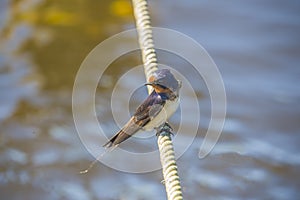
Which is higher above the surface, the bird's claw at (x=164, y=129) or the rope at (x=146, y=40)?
the rope at (x=146, y=40)

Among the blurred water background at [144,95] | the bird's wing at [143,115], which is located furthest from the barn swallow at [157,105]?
the blurred water background at [144,95]

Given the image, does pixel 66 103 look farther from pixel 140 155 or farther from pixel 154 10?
pixel 154 10

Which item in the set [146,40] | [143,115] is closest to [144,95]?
[146,40]

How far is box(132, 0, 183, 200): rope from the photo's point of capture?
5.73 feet

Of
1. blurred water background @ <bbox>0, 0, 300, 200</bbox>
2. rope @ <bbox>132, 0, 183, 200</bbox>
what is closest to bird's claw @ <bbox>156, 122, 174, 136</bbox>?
rope @ <bbox>132, 0, 183, 200</bbox>

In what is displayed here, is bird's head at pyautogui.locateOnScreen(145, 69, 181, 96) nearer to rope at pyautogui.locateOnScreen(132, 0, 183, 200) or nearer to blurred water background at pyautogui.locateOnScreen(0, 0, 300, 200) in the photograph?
rope at pyautogui.locateOnScreen(132, 0, 183, 200)

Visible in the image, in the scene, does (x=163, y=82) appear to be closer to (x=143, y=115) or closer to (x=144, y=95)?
(x=143, y=115)

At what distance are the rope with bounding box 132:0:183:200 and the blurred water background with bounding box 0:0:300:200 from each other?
71 centimetres

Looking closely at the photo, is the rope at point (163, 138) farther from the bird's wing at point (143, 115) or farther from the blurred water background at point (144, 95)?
the blurred water background at point (144, 95)

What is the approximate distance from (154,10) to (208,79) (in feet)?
1.87

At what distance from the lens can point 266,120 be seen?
9.14 ft

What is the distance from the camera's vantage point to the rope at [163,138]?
175cm

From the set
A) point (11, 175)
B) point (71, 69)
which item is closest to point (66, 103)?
point (71, 69)

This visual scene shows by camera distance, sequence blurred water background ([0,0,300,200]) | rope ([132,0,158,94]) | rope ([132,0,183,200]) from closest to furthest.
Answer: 1. rope ([132,0,183,200])
2. rope ([132,0,158,94])
3. blurred water background ([0,0,300,200])
